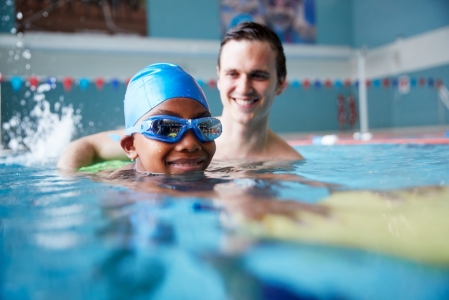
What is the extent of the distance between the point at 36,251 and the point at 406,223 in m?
0.81

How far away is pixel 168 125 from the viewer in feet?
6.48

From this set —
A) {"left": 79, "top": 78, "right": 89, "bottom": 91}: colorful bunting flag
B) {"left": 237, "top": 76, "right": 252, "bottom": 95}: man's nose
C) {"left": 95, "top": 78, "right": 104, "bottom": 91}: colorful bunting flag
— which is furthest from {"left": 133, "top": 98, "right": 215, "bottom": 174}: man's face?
{"left": 95, "top": 78, "right": 104, "bottom": 91}: colorful bunting flag

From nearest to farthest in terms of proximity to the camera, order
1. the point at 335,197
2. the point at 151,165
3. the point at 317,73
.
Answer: the point at 335,197 → the point at 151,165 → the point at 317,73

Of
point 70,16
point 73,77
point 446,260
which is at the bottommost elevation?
point 446,260

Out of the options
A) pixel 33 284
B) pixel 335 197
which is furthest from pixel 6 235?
pixel 335 197

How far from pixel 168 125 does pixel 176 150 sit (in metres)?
0.13

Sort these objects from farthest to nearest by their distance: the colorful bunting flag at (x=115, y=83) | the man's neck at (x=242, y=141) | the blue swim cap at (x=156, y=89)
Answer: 1. the colorful bunting flag at (x=115, y=83)
2. the man's neck at (x=242, y=141)
3. the blue swim cap at (x=156, y=89)

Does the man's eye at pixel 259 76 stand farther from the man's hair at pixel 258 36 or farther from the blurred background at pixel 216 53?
the blurred background at pixel 216 53

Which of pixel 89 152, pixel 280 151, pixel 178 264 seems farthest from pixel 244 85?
pixel 178 264

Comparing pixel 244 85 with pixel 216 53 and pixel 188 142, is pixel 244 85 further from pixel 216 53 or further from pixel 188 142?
pixel 216 53

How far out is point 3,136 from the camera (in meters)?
9.23

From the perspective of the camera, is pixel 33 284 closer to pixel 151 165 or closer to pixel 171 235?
pixel 171 235

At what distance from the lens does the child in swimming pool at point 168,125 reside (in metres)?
1.99

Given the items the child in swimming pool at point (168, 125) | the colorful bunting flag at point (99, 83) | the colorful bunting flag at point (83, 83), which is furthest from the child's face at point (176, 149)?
the colorful bunting flag at point (99, 83)
